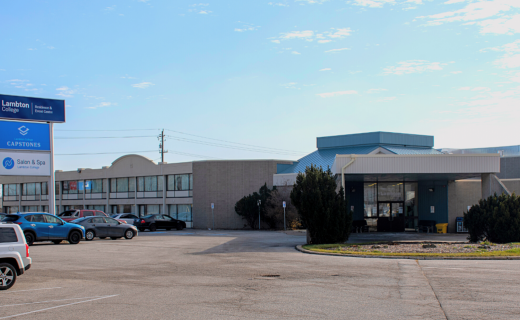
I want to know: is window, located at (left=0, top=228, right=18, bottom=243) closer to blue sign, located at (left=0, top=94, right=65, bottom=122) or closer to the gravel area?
the gravel area

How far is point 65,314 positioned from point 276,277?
556 centimetres

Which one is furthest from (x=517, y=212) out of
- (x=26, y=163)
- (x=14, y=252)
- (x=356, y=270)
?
(x=26, y=163)

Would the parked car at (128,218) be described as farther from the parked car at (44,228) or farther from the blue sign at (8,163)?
the parked car at (44,228)

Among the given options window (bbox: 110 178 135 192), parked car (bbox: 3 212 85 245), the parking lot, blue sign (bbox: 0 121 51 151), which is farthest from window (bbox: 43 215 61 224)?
window (bbox: 110 178 135 192)

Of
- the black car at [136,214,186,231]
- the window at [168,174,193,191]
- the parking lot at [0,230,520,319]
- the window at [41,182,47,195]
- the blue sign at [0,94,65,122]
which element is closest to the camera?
the parking lot at [0,230,520,319]

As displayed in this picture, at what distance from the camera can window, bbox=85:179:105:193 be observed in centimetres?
5581

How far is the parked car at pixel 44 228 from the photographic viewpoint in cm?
2245

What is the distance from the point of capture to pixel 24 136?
2883 cm

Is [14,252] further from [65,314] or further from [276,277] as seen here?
[276,277]

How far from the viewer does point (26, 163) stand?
28.9 m

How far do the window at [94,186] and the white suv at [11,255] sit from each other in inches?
1802

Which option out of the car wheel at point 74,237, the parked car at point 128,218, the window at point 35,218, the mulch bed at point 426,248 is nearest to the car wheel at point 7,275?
the mulch bed at point 426,248

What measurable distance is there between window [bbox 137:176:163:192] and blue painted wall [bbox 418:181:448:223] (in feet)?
81.7

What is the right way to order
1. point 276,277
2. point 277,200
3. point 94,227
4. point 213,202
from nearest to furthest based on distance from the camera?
point 276,277, point 94,227, point 277,200, point 213,202
